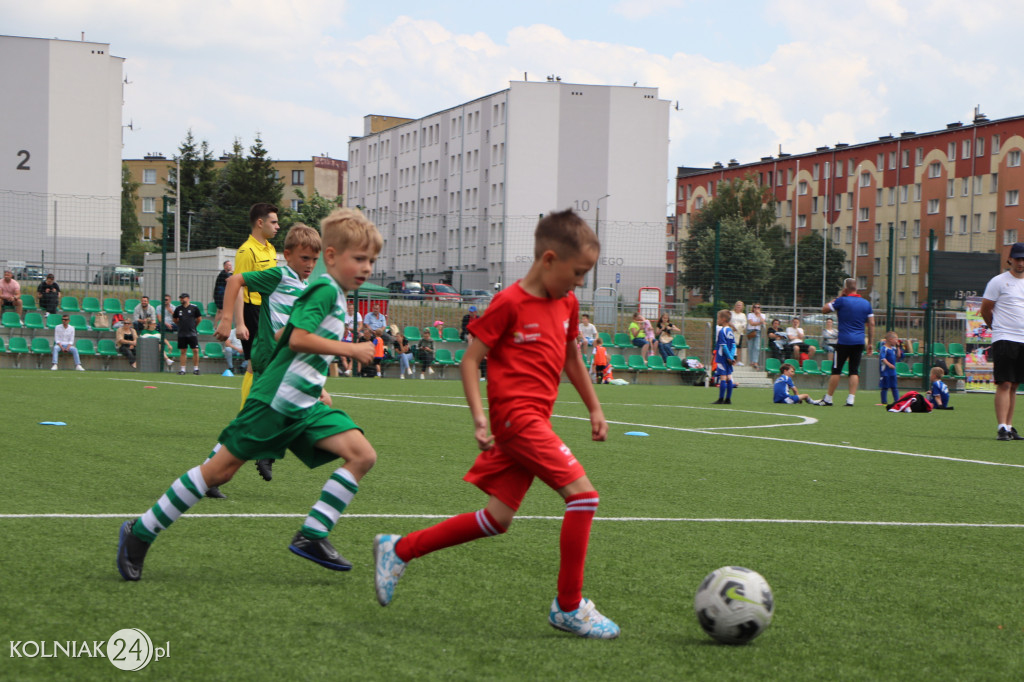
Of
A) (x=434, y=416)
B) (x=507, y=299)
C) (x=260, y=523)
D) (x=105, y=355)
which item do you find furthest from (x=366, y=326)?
(x=507, y=299)

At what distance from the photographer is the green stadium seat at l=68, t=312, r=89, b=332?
83.4 feet

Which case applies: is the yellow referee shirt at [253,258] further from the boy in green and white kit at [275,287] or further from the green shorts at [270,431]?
the green shorts at [270,431]

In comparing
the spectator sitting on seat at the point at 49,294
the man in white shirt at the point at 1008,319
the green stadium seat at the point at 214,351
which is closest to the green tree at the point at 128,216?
the spectator sitting on seat at the point at 49,294

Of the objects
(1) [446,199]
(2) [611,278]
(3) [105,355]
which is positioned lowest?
(3) [105,355]

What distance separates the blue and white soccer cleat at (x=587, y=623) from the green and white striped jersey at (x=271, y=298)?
10.0 feet

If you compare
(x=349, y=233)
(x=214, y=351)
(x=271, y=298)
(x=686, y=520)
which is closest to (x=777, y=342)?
(x=214, y=351)

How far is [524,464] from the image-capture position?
376 centimetres

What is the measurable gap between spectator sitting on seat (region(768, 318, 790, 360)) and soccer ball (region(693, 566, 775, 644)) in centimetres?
2616

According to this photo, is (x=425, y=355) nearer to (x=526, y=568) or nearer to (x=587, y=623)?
(x=526, y=568)

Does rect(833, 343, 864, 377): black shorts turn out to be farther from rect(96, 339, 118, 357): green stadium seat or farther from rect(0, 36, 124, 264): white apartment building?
rect(0, 36, 124, 264): white apartment building

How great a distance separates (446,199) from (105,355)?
2751 inches

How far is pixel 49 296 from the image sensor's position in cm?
2630

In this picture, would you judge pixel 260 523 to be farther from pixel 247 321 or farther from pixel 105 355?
pixel 105 355

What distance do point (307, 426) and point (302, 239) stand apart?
1971mm
